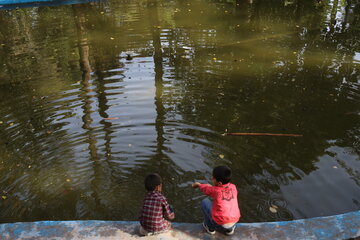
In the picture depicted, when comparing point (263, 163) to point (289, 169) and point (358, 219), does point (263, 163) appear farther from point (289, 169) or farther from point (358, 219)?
point (358, 219)

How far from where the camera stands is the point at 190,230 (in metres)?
4.08

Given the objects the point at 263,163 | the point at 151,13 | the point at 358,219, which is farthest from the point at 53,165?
the point at 151,13

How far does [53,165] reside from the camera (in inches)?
242

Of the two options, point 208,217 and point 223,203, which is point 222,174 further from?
point 208,217

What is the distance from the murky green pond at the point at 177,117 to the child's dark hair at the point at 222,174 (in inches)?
53.5

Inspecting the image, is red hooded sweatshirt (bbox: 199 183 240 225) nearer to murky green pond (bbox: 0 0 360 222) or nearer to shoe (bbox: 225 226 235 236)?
shoe (bbox: 225 226 235 236)

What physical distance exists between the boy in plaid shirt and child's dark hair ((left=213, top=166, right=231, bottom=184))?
63 centimetres

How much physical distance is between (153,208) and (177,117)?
12.3 feet

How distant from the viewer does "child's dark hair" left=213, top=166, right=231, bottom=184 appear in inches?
148

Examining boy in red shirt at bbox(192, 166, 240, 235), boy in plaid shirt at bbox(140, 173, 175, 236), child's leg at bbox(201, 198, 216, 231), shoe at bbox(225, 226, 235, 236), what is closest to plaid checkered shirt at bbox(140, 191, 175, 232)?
boy in plaid shirt at bbox(140, 173, 175, 236)

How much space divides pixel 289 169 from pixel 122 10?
43.9ft

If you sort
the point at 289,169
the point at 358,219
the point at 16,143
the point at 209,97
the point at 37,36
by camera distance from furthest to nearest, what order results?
1. the point at 37,36
2. the point at 209,97
3. the point at 16,143
4. the point at 289,169
5. the point at 358,219

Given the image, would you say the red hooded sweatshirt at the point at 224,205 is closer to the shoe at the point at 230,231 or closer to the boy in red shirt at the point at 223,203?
the boy in red shirt at the point at 223,203

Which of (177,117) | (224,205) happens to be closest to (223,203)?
(224,205)
